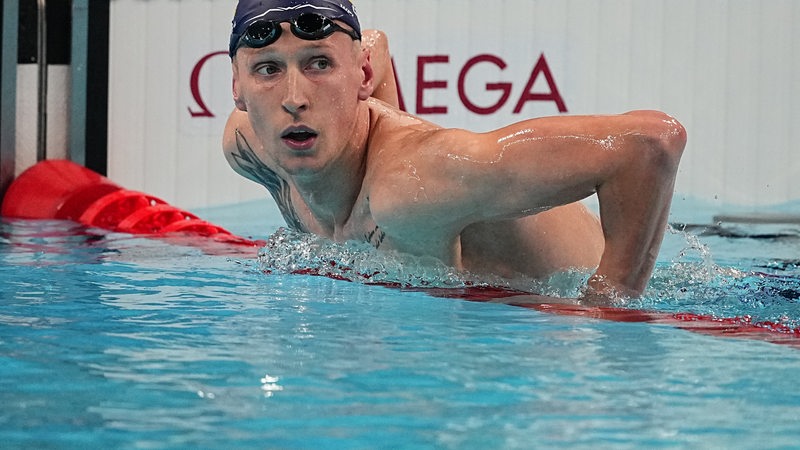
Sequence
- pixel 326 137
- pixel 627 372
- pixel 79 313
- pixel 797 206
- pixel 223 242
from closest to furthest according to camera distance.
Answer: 1. pixel 627 372
2. pixel 79 313
3. pixel 326 137
4. pixel 223 242
5. pixel 797 206

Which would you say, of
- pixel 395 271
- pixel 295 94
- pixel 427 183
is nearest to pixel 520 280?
pixel 395 271

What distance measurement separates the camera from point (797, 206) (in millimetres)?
4613

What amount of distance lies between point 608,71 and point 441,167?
2.86 m

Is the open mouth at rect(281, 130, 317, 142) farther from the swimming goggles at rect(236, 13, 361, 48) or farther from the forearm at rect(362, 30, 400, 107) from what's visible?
the forearm at rect(362, 30, 400, 107)

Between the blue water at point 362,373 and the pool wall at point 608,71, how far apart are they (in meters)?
2.38

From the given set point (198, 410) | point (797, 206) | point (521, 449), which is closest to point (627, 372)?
point (521, 449)

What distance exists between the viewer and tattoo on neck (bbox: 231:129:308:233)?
2.77m

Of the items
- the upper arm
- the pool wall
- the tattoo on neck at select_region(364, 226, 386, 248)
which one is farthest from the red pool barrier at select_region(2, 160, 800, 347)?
the pool wall

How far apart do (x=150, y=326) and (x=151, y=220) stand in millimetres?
2384

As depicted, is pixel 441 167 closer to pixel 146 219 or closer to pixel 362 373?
pixel 362 373

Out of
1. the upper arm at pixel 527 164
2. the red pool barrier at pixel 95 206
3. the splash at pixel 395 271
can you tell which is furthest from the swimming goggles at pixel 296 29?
the red pool barrier at pixel 95 206

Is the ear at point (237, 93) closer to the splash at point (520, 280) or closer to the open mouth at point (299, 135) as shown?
the open mouth at point (299, 135)

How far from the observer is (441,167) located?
2129 mm

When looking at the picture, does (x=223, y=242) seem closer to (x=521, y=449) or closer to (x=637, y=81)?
(x=637, y=81)
